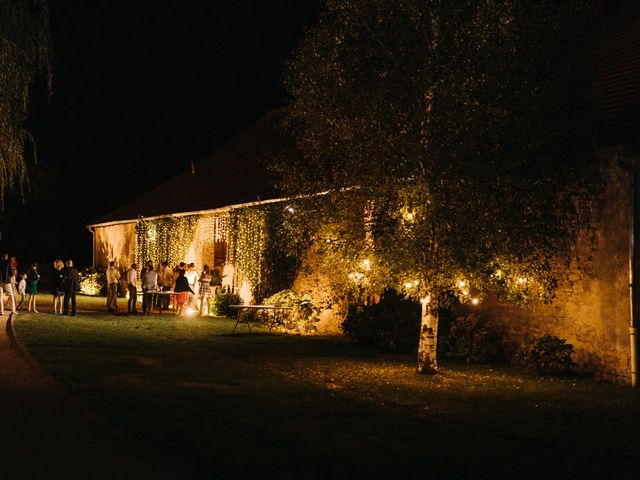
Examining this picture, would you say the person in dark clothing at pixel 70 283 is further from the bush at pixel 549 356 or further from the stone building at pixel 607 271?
the bush at pixel 549 356

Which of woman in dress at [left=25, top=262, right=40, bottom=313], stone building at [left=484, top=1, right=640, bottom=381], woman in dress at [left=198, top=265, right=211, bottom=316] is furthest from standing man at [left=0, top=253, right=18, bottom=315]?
stone building at [left=484, top=1, right=640, bottom=381]

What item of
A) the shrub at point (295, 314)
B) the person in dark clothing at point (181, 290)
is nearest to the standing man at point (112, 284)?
the person in dark clothing at point (181, 290)

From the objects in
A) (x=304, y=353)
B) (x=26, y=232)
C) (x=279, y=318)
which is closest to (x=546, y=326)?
(x=304, y=353)

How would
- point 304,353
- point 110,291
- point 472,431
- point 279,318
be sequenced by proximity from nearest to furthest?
point 472,431, point 304,353, point 279,318, point 110,291

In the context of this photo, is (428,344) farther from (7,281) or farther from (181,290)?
(7,281)

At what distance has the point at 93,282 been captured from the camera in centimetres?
3897

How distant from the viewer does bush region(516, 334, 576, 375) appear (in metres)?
13.8

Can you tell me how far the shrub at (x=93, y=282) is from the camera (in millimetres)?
38791

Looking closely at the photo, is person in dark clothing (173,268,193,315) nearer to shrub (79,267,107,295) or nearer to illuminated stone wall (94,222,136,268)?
illuminated stone wall (94,222,136,268)

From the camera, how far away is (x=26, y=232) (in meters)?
54.3

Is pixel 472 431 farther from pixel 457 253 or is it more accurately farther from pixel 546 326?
pixel 546 326

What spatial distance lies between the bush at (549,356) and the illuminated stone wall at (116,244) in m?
23.4

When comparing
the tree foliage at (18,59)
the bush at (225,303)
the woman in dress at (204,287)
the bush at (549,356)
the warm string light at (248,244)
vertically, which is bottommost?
the bush at (549,356)

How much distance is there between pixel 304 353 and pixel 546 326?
15.2 feet
